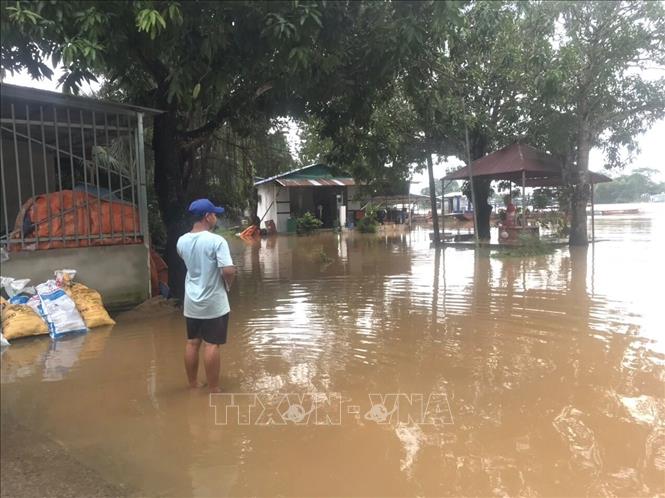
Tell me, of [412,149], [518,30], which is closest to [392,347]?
[518,30]

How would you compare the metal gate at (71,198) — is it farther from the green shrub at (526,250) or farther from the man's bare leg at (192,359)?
the green shrub at (526,250)

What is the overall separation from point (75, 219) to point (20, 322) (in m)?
1.74

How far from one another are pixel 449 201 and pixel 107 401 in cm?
4679

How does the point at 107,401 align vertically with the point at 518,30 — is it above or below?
below

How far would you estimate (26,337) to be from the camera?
639 centimetres

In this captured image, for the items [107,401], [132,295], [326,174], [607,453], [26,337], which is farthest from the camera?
[326,174]

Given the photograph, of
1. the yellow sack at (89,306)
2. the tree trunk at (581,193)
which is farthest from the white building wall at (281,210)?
the yellow sack at (89,306)

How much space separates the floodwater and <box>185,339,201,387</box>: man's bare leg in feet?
0.36

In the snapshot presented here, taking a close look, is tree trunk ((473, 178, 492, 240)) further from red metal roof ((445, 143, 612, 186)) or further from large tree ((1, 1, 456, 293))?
large tree ((1, 1, 456, 293))

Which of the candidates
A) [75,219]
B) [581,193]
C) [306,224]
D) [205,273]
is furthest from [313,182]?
[205,273]

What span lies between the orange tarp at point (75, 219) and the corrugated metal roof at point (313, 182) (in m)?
19.7

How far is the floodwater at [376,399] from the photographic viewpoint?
10.8 feet

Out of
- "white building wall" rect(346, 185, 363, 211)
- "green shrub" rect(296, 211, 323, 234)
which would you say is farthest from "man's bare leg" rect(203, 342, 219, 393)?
"white building wall" rect(346, 185, 363, 211)

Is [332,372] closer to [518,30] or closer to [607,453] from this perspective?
[607,453]
